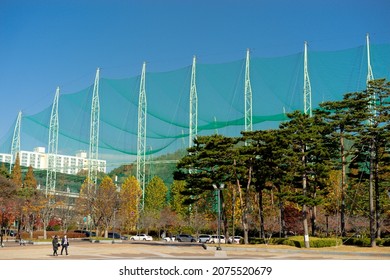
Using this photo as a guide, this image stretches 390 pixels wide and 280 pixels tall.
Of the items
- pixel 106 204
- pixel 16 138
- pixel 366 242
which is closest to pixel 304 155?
pixel 366 242

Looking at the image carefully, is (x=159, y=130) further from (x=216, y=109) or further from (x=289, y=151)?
(x=289, y=151)

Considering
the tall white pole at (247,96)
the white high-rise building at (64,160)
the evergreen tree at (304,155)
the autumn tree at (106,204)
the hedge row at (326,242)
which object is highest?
the tall white pole at (247,96)

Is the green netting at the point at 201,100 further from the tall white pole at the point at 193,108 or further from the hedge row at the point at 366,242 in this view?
the hedge row at the point at 366,242

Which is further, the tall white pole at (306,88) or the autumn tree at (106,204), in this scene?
the tall white pole at (306,88)

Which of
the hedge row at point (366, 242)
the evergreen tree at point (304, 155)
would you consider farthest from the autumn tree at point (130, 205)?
the hedge row at point (366, 242)

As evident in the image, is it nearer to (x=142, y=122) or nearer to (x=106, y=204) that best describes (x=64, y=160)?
(x=142, y=122)

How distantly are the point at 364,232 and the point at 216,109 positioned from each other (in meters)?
17.6

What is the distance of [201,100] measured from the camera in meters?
47.2

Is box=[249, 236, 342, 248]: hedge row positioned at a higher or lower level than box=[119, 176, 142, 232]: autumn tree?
lower

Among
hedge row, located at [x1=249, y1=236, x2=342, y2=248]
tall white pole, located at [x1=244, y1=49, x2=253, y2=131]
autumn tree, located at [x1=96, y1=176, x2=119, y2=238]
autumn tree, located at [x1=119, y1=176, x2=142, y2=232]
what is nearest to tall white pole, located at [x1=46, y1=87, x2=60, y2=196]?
autumn tree, located at [x1=119, y1=176, x2=142, y2=232]

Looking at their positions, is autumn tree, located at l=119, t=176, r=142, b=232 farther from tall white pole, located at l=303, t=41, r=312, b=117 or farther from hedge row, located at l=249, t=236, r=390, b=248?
hedge row, located at l=249, t=236, r=390, b=248

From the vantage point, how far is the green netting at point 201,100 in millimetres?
41156

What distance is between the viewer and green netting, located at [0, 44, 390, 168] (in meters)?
41.2
